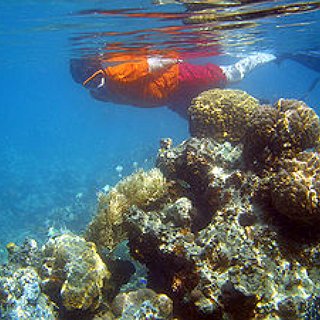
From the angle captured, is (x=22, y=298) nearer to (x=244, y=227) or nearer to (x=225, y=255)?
(x=225, y=255)

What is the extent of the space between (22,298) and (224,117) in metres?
5.24

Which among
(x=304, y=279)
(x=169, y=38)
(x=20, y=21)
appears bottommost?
(x=304, y=279)

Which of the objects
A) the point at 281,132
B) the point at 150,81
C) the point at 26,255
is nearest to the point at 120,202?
the point at 26,255

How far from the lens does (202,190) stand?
642 cm

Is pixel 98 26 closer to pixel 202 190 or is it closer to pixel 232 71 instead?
pixel 232 71

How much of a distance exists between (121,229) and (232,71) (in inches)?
317

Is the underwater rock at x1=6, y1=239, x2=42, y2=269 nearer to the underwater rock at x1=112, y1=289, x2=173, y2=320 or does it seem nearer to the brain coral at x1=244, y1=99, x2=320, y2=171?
the underwater rock at x1=112, y1=289, x2=173, y2=320

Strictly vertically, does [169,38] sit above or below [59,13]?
below

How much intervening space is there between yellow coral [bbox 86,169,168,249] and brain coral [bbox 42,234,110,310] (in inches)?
15.4

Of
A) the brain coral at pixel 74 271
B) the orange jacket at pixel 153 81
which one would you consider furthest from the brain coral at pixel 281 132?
the orange jacket at pixel 153 81

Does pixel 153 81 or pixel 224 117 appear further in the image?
pixel 153 81

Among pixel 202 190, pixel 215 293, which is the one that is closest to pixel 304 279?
pixel 215 293

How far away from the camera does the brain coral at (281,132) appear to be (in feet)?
17.5

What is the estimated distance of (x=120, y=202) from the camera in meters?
6.30
